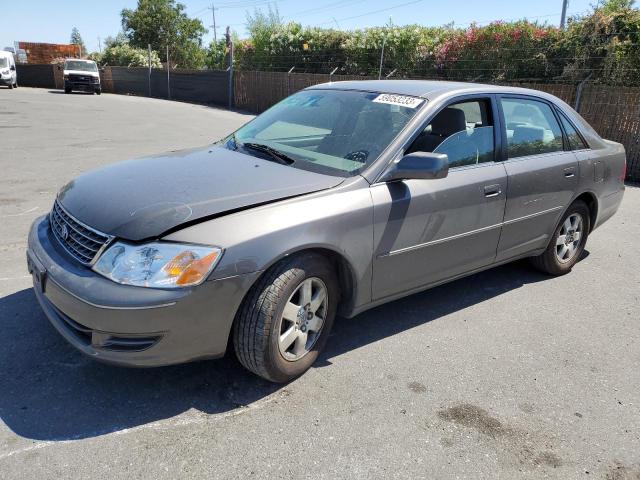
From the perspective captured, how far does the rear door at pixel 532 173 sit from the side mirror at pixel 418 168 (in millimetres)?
1063

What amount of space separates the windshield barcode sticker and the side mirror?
0.52 m

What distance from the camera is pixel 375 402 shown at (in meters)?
3.01

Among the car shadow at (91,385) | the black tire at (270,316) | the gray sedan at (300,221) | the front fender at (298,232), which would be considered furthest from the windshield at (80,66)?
the black tire at (270,316)

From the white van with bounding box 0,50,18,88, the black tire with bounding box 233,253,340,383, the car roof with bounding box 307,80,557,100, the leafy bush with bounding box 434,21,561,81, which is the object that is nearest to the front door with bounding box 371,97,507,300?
the car roof with bounding box 307,80,557,100

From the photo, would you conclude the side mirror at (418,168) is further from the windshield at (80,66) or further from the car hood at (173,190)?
the windshield at (80,66)

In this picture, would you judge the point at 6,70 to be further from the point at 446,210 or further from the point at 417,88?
the point at 446,210

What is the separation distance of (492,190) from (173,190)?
2.25 m

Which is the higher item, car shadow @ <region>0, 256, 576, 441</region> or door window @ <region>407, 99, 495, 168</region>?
door window @ <region>407, 99, 495, 168</region>

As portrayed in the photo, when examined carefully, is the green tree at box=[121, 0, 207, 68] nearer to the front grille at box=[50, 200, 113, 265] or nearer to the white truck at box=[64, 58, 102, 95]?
the white truck at box=[64, 58, 102, 95]

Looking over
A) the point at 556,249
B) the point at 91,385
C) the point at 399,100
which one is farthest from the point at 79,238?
the point at 556,249

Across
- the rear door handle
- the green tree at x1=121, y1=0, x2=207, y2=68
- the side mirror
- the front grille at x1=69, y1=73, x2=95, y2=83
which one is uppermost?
the green tree at x1=121, y1=0, x2=207, y2=68

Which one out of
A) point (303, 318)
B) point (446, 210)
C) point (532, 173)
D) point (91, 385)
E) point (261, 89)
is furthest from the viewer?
point (261, 89)

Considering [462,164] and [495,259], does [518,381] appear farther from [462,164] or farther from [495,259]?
[462,164]

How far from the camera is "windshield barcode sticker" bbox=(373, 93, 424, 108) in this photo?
3703 millimetres
